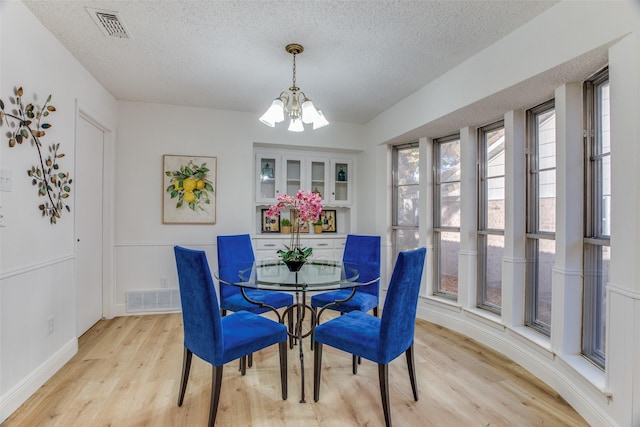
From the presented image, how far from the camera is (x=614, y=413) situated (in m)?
1.65

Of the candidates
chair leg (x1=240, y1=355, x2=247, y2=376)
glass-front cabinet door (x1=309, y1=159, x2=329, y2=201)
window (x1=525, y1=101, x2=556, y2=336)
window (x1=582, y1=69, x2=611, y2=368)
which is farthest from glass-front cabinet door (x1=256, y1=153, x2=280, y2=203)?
window (x1=582, y1=69, x2=611, y2=368)

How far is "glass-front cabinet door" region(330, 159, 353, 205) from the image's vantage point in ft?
14.9

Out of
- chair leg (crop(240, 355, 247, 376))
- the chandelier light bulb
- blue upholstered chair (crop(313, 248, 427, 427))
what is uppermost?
the chandelier light bulb

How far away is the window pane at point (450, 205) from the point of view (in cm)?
340

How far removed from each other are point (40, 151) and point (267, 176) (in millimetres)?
2451

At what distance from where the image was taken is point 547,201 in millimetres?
2494

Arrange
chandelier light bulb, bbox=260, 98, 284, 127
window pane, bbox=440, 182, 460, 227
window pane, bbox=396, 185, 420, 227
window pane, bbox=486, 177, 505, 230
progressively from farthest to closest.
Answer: window pane, bbox=396, 185, 420, 227 < window pane, bbox=440, 182, 460, 227 < window pane, bbox=486, 177, 505, 230 < chandelier light bulb, bbox=260, 98, 284, 127

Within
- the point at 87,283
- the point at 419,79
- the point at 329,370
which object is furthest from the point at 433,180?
the point at 87,283

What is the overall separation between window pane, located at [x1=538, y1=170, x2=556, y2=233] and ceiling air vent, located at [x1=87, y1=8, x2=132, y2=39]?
3.25 meters

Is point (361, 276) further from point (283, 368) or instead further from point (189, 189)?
point (189, 189)

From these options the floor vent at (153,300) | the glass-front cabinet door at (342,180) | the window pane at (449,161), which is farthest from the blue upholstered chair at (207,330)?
the glass-front cabinet door at (342,180)

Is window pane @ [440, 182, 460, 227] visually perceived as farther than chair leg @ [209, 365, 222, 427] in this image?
Yes

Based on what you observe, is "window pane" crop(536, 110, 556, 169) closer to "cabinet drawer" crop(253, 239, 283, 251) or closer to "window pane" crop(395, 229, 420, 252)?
"window pane" crop(395, 229, 420, 252)

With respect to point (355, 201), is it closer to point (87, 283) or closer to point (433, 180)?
point (433, 180)
